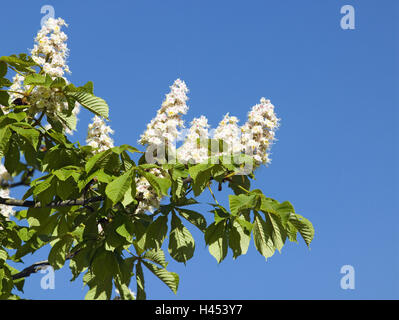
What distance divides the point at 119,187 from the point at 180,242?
0.88m

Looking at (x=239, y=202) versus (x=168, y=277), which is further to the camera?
(x=168, y=277)

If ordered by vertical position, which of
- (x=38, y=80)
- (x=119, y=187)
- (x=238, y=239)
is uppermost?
(x=38, y=80)

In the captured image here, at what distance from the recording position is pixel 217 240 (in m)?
4.36

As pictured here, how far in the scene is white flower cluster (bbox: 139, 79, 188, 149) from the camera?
4574 mm

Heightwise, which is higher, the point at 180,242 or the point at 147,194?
the point at 147,194

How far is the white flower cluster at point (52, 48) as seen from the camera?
208 inches

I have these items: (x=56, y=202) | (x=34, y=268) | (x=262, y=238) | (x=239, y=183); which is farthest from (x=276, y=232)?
(x=34, y=268)

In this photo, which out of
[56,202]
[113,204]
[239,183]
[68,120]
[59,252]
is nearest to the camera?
[113,204]

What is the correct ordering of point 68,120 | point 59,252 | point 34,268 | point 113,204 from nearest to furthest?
point 113,204
point 68,120
point 59,252
point 34,268

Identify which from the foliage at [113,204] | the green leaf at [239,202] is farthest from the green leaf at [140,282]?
the green leaf at [239,202]

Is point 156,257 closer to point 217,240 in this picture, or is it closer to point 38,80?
point 217,240

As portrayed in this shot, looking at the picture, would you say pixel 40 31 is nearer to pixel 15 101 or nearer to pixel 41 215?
pixel 15 101
